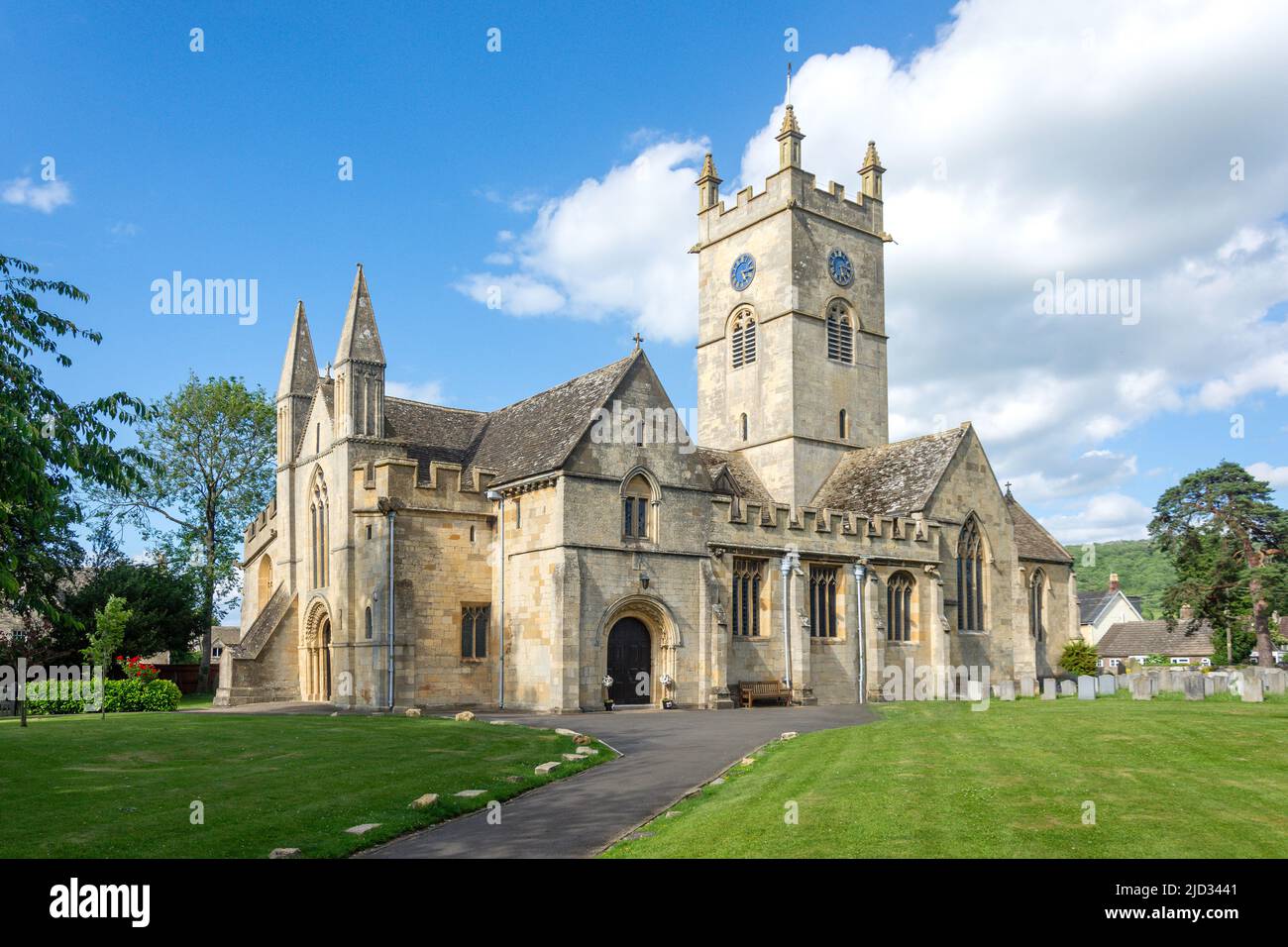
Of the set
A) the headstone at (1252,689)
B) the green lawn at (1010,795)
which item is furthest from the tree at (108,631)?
the headstone at (1252,689)

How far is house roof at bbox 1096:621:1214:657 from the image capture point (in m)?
85.4

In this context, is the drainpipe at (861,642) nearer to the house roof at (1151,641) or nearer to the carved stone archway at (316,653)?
the carved stone archway at (316,653)

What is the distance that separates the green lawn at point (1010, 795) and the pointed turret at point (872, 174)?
1595 inches

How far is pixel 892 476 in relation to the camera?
155 feet

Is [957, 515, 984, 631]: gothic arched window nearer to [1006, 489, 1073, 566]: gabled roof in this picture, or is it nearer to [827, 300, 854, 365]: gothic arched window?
[1006, 489, 1073, 566]: gabled roof

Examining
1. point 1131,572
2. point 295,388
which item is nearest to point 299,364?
point 295,388

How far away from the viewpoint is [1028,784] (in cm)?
1420

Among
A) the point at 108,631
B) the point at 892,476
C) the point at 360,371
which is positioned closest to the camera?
the point at 108,631

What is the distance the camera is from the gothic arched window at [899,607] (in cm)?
4266

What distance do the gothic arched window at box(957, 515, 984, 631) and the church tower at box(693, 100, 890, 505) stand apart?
25.8 ft

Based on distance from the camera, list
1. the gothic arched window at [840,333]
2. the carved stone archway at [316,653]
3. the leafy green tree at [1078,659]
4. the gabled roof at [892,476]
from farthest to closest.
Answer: the gothic arched window at [840,333], the leafy green tree at [1078,659], the gabled roof at [892,476], the carved stone archway at [316,653]

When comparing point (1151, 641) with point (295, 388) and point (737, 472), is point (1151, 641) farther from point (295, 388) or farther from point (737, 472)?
point (295, 388)

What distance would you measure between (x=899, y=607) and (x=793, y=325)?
51.0ft

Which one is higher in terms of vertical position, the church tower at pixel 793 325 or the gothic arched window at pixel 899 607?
the church tower at pixel 793 325
